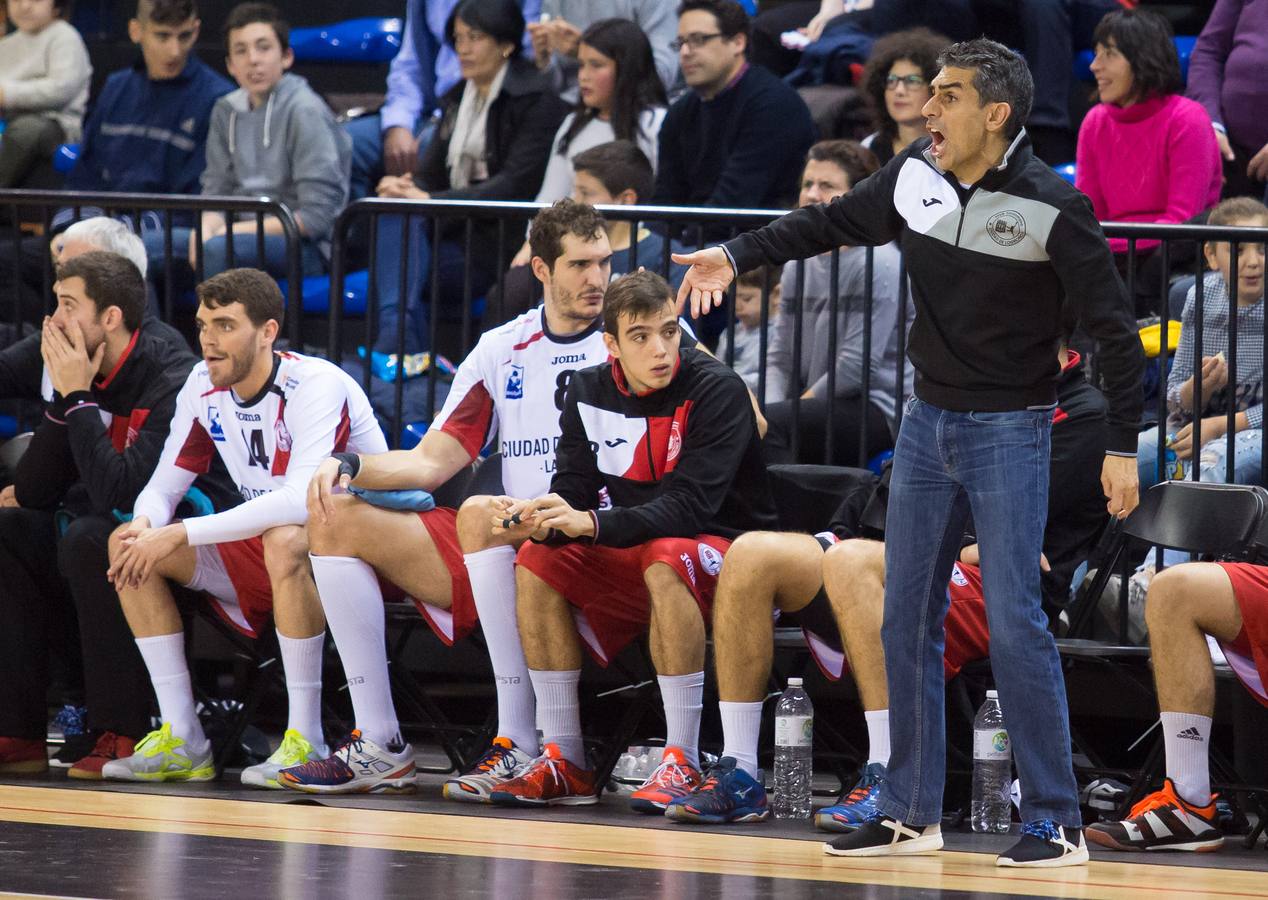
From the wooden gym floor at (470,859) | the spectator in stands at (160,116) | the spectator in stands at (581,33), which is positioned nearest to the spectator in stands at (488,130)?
the spectator in stands at (581,33)

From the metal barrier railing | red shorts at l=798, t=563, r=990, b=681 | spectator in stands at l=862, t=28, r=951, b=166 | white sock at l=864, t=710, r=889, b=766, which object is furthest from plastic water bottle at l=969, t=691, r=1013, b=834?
the metal barrier railing

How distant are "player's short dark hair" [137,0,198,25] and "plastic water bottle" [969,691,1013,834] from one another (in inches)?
208

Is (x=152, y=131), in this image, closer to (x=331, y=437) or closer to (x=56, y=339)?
A: (x=56, y=339)

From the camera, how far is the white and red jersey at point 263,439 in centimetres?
549

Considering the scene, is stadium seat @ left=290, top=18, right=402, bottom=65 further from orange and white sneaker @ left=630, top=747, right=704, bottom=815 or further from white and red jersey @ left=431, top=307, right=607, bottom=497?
orange and white sneaker @ left=630, top=747, right=704, bottom=815

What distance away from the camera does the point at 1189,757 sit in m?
4.52

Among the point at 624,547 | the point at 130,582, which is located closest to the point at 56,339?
the point at 130,582

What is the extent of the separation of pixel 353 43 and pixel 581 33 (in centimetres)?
230

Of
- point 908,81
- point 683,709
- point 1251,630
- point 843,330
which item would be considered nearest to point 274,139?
point 908,81

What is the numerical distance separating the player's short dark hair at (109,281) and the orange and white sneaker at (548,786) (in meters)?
2.00

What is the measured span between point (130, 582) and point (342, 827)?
137cm

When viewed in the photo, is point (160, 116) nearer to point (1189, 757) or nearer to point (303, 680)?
point (303, 680)

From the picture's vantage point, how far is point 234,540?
5566mm

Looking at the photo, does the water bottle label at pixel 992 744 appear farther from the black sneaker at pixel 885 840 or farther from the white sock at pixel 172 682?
the white sock at pixel 172 682
